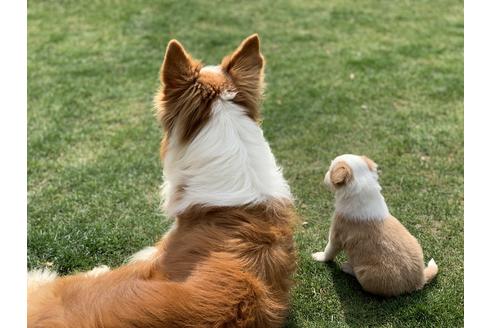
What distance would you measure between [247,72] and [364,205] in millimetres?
1232

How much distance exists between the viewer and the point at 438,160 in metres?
4.99

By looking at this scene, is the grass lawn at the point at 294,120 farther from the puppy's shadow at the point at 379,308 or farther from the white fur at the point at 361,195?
the white fur at the point at 361,195

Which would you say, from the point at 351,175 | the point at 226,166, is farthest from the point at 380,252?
the point at 226,166

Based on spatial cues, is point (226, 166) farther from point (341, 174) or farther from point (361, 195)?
point (361, 195)

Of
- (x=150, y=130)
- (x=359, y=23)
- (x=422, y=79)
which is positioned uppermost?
(x=359, y=23)

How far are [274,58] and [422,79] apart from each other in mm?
2122

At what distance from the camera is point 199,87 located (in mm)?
3035

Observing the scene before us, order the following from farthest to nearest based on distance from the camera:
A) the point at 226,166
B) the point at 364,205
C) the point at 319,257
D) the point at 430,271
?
1. the point at 319,257
2. the point at 430,271
3. the point at 364,205
4. the point at 226,166

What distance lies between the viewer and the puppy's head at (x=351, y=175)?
3338 millimetres

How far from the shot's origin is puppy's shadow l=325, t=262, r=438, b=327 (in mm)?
3352

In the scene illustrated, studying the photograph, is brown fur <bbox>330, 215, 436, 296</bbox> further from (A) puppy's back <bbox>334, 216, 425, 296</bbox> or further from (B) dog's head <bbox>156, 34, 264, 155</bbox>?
(B) dog's head <bbox>156, 34, 264, 155</bbox>

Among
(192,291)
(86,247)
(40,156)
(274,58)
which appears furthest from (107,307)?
(274,58)

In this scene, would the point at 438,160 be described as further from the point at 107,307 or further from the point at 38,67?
the point at 38,67

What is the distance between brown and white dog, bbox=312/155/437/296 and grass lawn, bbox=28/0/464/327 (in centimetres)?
20
